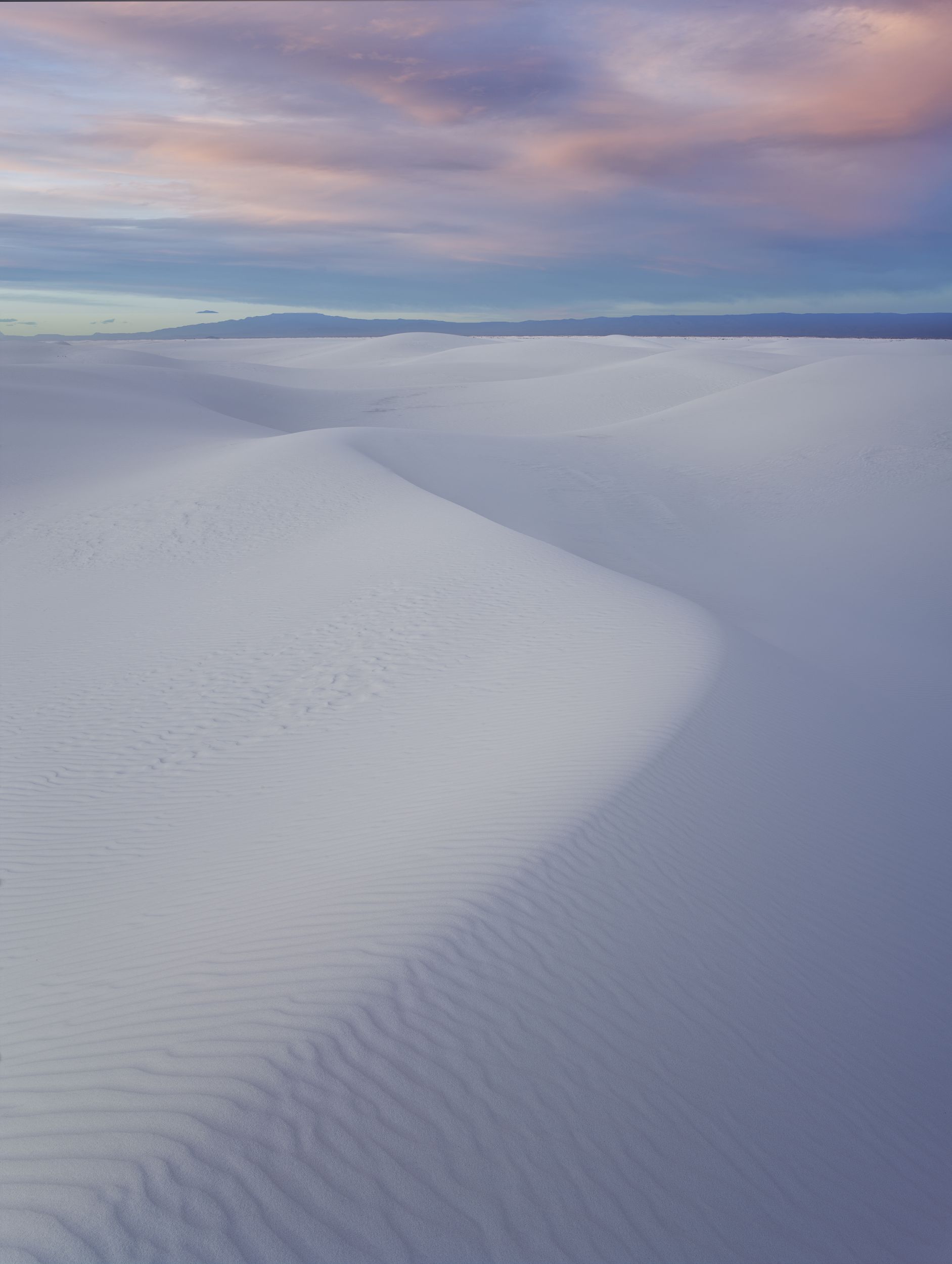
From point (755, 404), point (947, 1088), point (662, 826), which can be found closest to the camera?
point (947, 1088)

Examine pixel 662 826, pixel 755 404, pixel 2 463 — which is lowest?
pixel 662 826

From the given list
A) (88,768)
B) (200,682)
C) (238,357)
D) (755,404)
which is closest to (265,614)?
(200,682)

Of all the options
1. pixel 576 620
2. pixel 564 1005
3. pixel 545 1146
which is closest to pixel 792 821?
pixel 564 1005

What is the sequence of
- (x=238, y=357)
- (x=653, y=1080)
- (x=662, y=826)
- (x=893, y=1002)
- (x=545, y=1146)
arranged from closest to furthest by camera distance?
1. (x=545, y=1146)
2. (x=653, y=1080)
3. (x=893, y=1002)
4. (x=662, y=826)
5. (x=238, y=357)

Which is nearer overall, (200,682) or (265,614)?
(200,682)

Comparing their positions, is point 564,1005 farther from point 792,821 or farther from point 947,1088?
point 792,821

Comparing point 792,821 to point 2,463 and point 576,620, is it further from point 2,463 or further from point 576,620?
point 2,463

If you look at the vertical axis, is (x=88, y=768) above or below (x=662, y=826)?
below
